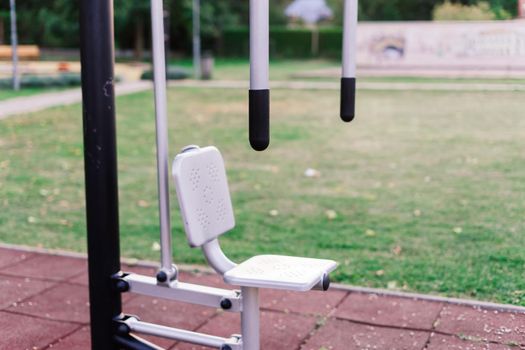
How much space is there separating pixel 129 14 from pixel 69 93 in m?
19.5

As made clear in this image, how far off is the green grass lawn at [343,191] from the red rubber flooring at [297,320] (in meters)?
0.36

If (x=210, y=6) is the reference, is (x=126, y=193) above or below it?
below

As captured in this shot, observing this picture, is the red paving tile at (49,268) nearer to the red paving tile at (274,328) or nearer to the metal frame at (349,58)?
the red paving tile at (274,328)

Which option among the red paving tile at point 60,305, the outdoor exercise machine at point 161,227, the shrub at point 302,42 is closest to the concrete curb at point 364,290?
the red paving tile at point 60,305

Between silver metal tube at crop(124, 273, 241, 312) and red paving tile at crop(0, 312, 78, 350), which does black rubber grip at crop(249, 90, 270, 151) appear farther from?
red paving tile at crop(0, 312, 78, 350)

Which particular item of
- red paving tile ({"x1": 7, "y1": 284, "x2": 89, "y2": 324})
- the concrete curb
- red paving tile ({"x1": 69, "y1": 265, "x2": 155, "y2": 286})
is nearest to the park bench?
the concrete curb

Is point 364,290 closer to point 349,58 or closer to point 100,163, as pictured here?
point 349,58

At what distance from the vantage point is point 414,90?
637 inches

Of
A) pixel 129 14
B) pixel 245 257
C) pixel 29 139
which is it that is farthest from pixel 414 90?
pixel 129 14

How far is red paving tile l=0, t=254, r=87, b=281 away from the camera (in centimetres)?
450

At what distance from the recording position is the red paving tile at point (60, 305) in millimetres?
3859

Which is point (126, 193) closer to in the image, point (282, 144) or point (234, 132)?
point (282, 144)

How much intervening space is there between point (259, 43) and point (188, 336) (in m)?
1.19

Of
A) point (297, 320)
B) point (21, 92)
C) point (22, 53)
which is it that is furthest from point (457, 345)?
point (22, 53)
